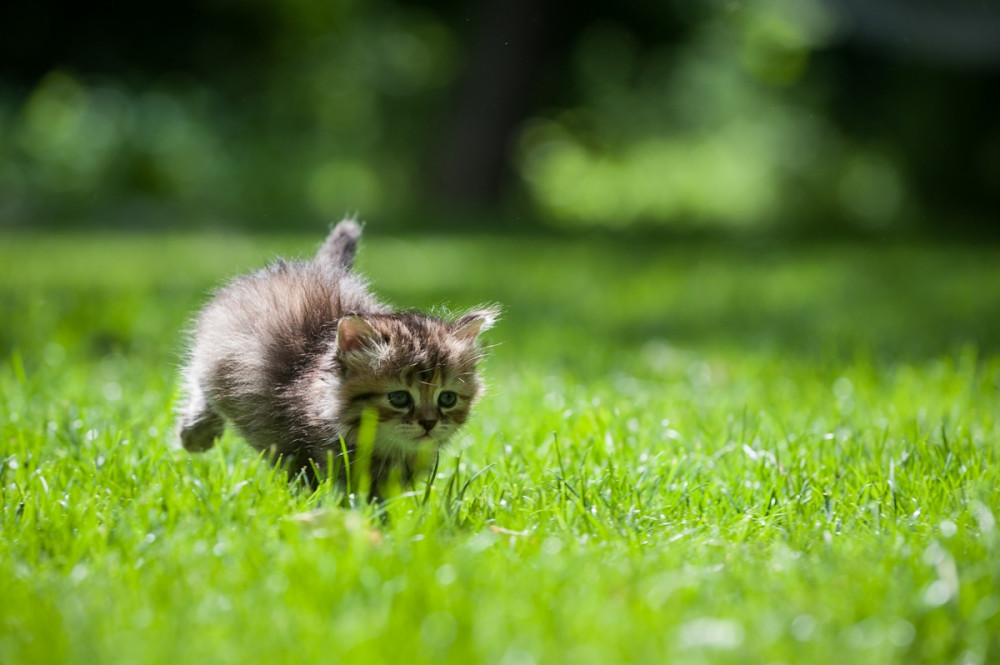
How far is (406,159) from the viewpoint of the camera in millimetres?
25672

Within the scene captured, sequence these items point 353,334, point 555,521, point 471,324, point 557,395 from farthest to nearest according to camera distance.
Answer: point 557,395
point 471,324
point 353,334
point 555,521

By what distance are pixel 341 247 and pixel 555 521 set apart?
1537 millimetres

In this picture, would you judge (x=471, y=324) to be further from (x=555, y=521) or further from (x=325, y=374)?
(x=555, y=521)

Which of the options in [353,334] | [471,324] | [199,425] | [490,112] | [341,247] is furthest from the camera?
[490,112]

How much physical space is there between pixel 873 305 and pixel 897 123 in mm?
9891

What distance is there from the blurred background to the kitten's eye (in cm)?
940

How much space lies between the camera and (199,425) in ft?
11.4

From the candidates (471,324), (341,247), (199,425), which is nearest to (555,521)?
(471,324)

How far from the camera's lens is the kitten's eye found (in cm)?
304

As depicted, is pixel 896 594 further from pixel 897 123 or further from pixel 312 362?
pixel 897 123

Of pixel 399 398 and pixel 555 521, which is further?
pixel 399 398

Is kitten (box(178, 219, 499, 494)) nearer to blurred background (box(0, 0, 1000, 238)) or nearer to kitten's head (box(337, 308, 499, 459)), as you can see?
kitten's head (box(337, 308, 499, 459))

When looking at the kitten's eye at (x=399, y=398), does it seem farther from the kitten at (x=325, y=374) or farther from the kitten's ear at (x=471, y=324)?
the kitten's ear at (x=471, y=324)

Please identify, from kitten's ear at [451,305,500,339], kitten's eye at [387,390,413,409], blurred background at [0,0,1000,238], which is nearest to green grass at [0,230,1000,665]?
kitten's eye at [387,390,413,409]
